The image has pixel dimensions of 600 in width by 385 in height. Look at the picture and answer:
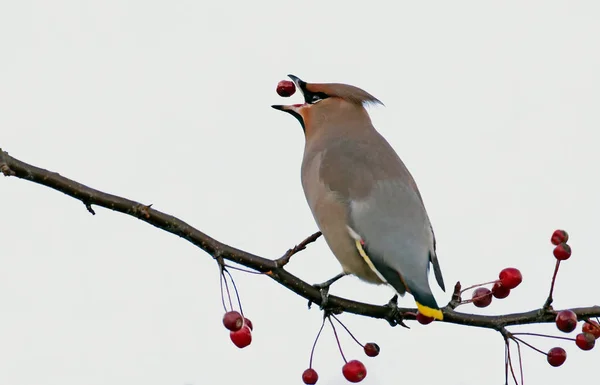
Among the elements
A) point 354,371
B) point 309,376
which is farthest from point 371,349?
point 309,376

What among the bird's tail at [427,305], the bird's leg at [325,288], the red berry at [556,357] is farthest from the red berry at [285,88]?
the red berry at [556,357]

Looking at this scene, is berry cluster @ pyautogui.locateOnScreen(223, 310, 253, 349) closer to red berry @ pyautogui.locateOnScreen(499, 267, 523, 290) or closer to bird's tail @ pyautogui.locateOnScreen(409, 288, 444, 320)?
bird's tail @ pyautogui.locateOnScreen(409, 288, 444, 320)

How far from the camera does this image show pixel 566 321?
2.42m

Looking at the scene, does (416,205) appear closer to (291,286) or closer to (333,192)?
→ (333,192)

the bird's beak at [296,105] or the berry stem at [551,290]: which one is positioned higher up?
the bird's beak at [296,105]

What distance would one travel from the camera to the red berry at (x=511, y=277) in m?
2.68

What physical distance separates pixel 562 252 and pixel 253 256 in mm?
917

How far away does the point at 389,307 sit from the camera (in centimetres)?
295

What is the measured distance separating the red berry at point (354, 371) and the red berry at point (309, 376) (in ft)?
0.43

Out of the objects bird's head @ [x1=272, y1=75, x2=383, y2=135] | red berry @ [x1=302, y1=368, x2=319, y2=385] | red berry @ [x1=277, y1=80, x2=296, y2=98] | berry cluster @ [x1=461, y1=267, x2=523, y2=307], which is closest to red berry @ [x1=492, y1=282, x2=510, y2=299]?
berry cluster @ [x1=461, y1=267, x2=523, y2=307]

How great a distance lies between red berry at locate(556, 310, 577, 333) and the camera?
242 cm

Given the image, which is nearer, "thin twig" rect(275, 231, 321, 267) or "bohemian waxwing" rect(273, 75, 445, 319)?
"thin twig" rect(275, 231, 321, 267)

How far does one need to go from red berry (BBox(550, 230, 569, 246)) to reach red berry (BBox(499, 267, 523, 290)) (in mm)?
207

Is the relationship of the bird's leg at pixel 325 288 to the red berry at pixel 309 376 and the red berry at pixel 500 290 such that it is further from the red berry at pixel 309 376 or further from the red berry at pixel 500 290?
the red berry at pixel 500 290
